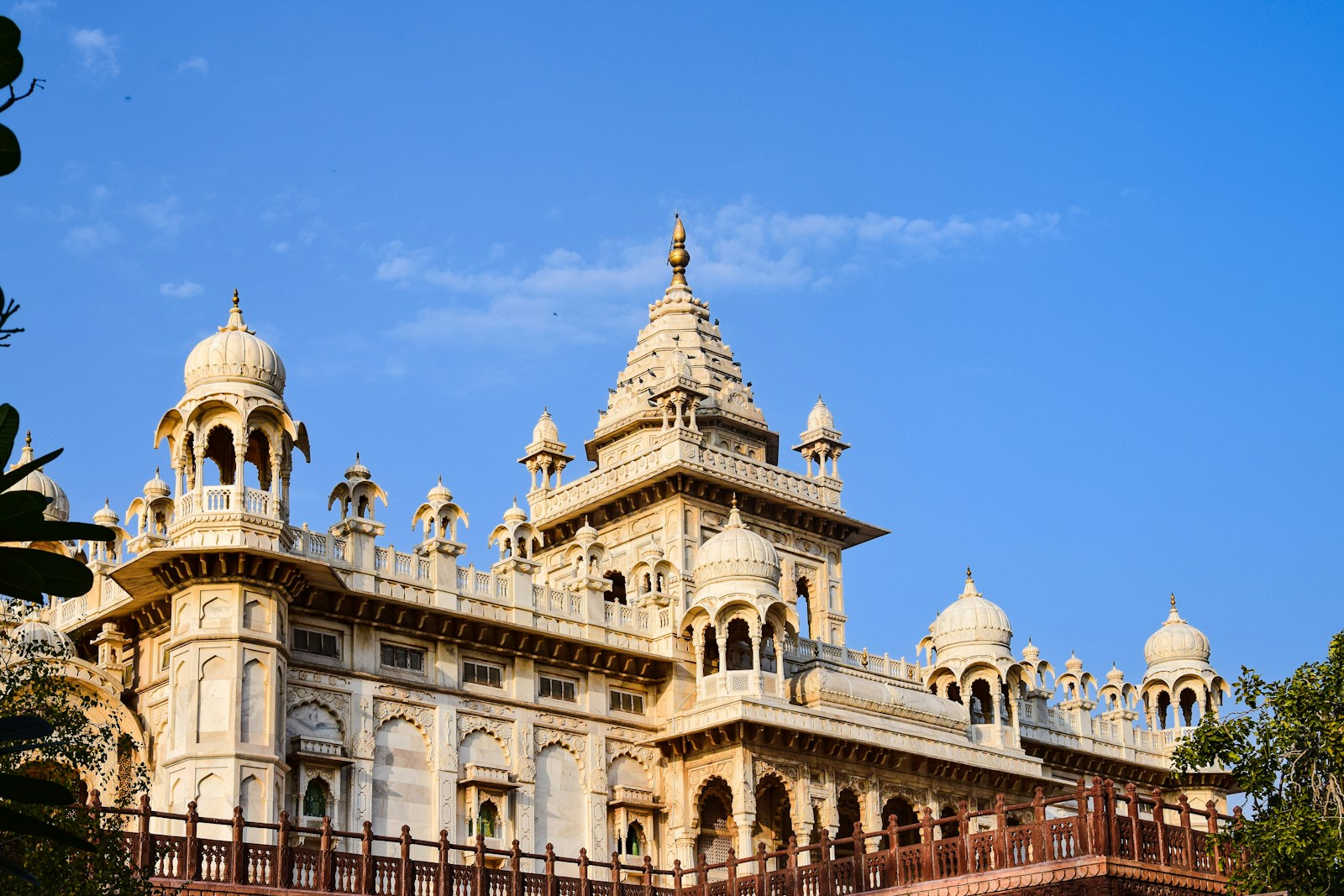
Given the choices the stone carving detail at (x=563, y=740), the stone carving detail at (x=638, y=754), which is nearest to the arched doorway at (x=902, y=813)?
the stone carving detail at (x=638, y=754)

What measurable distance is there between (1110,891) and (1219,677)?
97.7ft

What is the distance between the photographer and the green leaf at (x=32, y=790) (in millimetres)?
8429

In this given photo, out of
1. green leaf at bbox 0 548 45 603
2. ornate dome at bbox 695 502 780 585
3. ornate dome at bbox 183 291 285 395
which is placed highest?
ornate dome at bbox 183 291 285 395

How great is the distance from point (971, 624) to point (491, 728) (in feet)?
47.7

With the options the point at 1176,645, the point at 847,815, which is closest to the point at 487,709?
the point at 847,815

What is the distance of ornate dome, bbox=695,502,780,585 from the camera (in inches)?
1597

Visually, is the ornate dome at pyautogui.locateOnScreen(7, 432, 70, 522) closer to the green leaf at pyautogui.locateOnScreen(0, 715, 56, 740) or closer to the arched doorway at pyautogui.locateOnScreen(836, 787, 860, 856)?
the arched doorway at pyautogui.locateOnScreen(836, 787, 860, 856)

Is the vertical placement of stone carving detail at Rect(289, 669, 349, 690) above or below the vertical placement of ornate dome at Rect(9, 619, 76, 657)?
below

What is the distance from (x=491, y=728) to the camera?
37.1 metres

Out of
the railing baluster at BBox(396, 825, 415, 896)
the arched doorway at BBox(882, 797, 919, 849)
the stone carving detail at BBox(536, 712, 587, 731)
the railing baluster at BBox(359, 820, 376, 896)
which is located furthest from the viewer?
the arched doorway at BBox(882, 797, 919, 849)

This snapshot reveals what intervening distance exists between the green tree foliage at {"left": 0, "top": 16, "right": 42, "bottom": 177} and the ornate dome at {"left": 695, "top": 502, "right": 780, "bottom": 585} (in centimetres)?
3277

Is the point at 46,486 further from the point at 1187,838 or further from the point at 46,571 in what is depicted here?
the point at 46,571

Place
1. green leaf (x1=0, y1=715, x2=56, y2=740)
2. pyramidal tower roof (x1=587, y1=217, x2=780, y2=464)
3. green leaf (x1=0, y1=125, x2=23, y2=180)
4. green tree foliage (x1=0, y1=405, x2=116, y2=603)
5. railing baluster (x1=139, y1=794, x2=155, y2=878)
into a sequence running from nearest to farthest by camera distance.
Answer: green leaf (x1=0, y1=125, x2=23, y2=180)
green tree foliage (x1=0, y1=405, x2=116, y2=603)
green leaf (x1=0, y1=715, x2=56, y2=740)
railing baluster (x1=139, y1=794, x2=155, y2=878)
pyramidal tower roof (x1=587, y1=217, x2=780, y2=464)

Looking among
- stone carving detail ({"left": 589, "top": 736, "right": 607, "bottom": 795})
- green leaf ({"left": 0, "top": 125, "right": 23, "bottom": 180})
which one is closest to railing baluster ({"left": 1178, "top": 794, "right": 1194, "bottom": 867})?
stone carving detail ({"left": 589, "top": 736, "right": 607, "bottom": 795})
